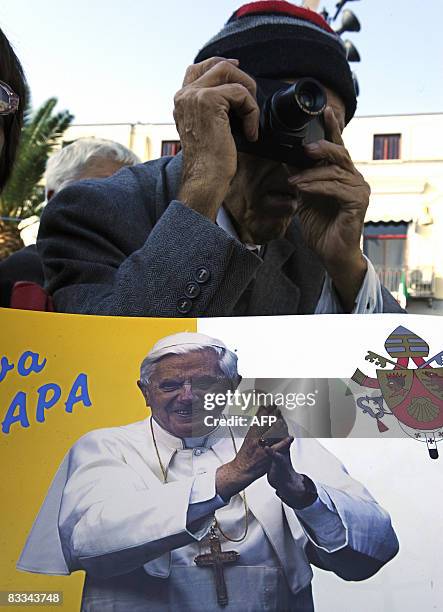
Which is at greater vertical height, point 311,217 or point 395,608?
point 311,217

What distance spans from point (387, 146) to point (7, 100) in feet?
33.5

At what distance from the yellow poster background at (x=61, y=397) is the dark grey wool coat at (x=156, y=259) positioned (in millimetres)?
81

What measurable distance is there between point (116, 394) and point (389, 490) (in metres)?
0.19

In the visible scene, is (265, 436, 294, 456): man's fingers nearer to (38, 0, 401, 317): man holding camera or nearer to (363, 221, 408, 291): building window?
(38, 0, 401, 317): man holding camera

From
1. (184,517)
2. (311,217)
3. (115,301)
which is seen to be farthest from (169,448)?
(311,217)

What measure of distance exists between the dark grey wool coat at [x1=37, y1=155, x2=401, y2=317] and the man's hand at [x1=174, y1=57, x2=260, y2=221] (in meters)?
0.03

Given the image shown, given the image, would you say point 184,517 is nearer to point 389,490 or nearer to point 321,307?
point 389,490

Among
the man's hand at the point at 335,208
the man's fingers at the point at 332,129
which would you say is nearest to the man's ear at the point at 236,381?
the man's hand at the point at 335,208

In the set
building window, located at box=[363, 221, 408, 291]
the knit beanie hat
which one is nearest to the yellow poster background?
the knit beanie hat

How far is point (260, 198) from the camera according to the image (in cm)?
74

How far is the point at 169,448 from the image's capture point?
0.49 meters

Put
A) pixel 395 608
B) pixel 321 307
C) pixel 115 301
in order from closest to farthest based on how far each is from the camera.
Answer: pixel 395 608 → pixel 115 301 → pixel 321 307

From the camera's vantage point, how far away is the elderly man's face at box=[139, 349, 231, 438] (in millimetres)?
497

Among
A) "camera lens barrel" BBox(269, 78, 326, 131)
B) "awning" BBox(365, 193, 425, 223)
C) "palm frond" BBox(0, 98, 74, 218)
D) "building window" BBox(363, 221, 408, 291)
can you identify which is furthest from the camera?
"building window" BBox(363, 221, 408, 291)
